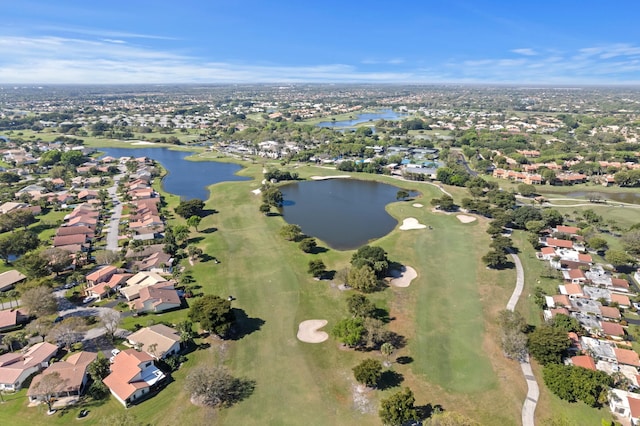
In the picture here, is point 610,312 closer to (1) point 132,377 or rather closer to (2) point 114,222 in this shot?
(1) point 132,377

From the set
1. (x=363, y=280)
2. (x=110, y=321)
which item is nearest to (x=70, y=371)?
(x=110, y=321)

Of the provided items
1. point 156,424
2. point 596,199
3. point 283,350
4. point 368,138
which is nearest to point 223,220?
point 283,350

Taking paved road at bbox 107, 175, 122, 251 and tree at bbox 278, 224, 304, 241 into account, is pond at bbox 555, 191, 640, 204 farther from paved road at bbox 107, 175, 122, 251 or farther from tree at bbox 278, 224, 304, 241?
paved road at bbox 107, 175, 122, 251

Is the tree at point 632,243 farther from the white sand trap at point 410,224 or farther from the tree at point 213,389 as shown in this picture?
the tree at point 213,389

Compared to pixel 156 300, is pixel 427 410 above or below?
below

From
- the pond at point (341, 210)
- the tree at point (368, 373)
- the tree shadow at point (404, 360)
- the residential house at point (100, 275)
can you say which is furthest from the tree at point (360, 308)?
the residential house at point (100, 275)

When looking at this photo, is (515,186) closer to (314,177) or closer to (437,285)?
(314,177)
